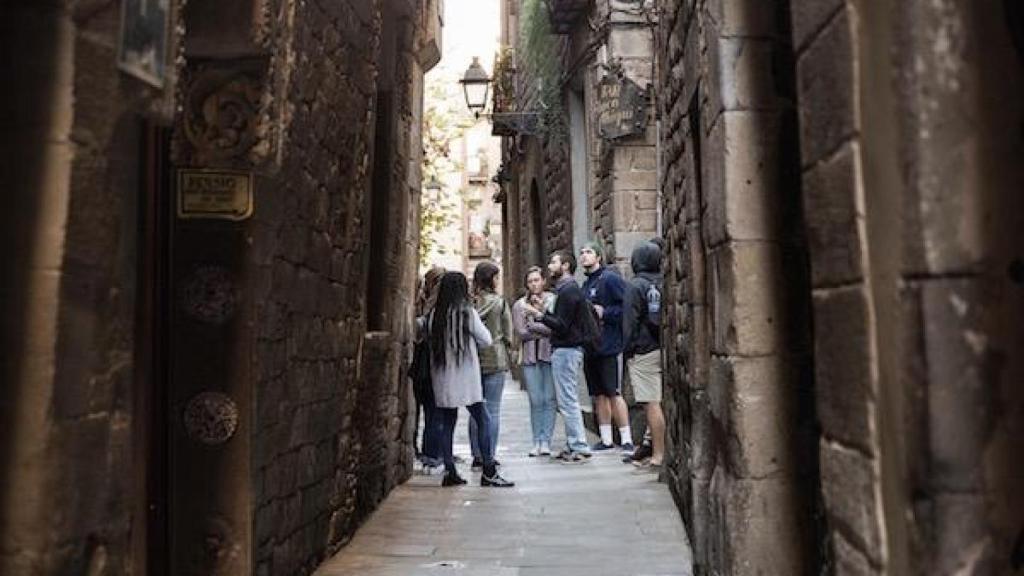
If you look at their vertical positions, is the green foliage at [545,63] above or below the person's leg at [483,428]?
above

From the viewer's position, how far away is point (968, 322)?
188cm

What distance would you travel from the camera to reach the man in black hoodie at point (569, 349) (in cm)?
855

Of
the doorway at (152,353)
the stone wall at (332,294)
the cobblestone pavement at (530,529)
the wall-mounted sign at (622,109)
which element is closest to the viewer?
the doorway at (152,353)

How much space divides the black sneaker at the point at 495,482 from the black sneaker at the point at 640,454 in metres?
1.15

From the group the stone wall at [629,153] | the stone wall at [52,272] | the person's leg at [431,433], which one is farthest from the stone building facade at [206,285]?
the stone wall at [629,153]

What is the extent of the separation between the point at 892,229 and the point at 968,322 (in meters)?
0.22

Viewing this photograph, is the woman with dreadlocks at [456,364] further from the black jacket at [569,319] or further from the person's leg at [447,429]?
the black jacket at [569,319]

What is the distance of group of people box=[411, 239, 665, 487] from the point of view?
769 cm

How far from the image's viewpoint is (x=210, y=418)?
3.89 meters

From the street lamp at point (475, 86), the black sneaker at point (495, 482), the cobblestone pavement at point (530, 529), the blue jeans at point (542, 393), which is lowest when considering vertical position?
the cobblestone pavement at point (530, 529)

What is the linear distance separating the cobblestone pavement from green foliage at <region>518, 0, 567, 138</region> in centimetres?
646

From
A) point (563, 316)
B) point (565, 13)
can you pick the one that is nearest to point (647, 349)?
point (563, 316)

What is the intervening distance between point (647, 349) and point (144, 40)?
603 cm

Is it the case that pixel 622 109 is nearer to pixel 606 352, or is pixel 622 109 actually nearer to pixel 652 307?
pixel 606 352
